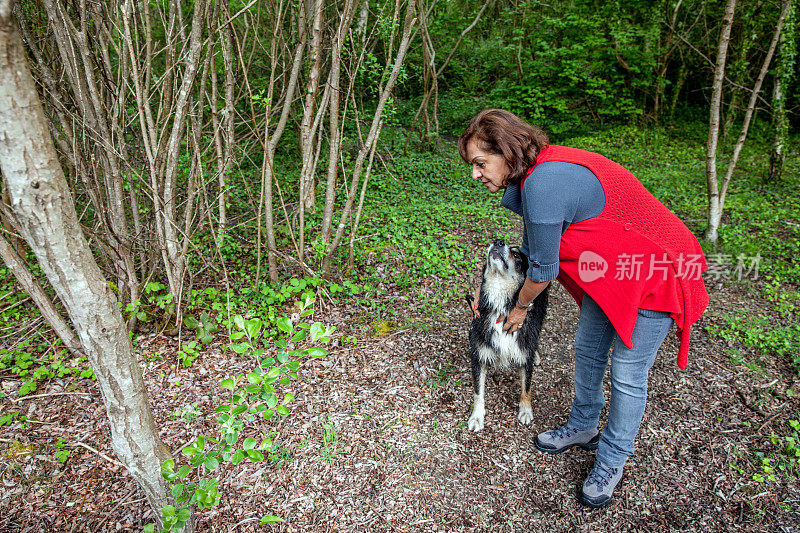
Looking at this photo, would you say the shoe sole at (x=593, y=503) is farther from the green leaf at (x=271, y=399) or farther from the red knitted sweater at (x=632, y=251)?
the green leaf at (x=271, y=399)

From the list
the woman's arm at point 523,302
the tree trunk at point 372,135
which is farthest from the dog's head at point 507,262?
the tree trunk at point 372,135

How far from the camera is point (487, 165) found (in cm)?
218

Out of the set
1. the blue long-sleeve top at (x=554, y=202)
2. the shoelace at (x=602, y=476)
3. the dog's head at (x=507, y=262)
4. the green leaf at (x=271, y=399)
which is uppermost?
the blue long-sleeve top at (x=554, y=202)

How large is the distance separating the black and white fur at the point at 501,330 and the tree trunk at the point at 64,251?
1.95 m

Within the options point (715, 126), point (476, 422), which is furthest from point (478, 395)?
point (715, 126)

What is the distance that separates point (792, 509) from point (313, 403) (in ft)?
9.94

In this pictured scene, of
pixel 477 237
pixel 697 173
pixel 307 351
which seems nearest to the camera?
pixel 307 351

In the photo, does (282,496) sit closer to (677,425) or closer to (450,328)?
(450,328)

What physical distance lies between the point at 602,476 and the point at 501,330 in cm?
104

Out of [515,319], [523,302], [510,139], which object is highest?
[510,139]

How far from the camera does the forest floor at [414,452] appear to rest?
2.39 metres

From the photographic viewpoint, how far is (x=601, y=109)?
31.3 ft

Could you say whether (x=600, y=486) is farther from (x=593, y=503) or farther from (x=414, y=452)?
(x=414, y=452)

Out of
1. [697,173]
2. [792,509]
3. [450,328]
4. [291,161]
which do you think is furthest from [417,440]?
[697,173]
